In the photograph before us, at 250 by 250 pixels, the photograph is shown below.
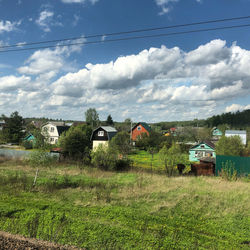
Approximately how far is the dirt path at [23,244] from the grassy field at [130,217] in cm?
50

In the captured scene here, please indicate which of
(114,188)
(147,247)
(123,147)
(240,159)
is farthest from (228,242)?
(123,147)

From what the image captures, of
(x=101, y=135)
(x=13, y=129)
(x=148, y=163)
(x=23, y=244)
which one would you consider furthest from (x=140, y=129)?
(x=23, y=244)

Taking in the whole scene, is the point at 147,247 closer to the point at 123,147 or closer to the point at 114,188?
the point at 114,188

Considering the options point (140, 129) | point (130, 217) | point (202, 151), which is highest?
point (140, 129)

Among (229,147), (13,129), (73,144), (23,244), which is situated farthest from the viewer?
(13,129)

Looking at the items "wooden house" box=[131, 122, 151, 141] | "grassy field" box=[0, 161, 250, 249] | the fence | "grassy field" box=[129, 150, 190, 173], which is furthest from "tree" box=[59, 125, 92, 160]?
"wooden house" box=[131, 122, 151, 141]

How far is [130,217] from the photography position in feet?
21.7

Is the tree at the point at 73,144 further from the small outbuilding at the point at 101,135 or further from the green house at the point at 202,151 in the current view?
the green house at the point at 202,151

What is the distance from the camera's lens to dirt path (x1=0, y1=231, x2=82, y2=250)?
415cm

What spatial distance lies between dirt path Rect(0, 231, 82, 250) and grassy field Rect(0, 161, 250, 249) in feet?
1.63

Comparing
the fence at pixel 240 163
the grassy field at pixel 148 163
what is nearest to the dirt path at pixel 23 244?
the grassy field at pixel 148 163

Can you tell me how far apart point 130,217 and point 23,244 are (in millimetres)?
3477

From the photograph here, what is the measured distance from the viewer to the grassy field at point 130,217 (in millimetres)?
5074

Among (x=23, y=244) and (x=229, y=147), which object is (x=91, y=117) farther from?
(x=23, y=244)
